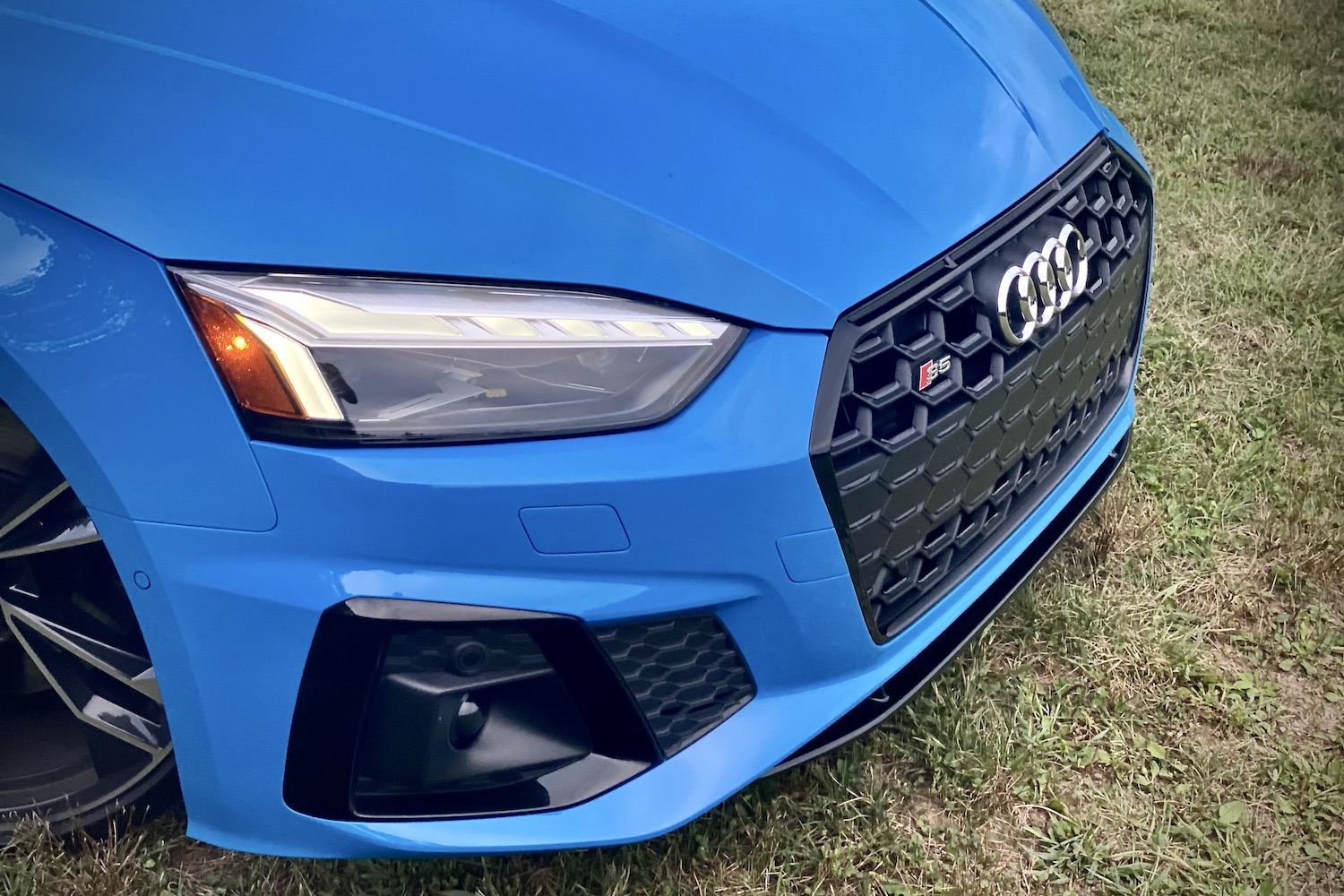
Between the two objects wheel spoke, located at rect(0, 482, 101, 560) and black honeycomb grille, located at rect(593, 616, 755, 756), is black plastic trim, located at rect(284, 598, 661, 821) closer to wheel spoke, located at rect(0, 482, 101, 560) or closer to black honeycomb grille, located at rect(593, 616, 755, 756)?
black honeycomb grille, located at rect(593, 616, 755, 756)

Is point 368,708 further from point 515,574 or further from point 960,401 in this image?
point 960,401

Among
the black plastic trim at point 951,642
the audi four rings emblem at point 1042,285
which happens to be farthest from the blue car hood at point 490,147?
the black plastic trim at point 951,642

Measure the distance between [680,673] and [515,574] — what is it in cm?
25

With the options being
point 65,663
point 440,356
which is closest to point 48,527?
point 65,663

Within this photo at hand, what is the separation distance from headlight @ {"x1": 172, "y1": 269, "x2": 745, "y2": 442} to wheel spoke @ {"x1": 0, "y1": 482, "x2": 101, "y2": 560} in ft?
1.31

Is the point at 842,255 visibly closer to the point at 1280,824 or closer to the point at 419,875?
the point at 419,875

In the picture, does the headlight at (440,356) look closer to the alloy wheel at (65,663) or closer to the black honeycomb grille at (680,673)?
the black honeycomb grille at (680,673)

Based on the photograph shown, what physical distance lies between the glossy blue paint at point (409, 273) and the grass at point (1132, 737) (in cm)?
34

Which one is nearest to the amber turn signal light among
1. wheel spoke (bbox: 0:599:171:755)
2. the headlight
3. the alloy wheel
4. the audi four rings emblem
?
the headlight

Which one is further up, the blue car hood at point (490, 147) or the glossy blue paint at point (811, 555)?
the blue car hood at point (490, 147)

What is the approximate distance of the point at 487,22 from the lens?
125 cm

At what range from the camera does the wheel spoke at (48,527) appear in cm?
127

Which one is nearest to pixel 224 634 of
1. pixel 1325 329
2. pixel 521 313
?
pixel 521 313

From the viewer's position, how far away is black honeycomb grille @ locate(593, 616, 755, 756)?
117cm
